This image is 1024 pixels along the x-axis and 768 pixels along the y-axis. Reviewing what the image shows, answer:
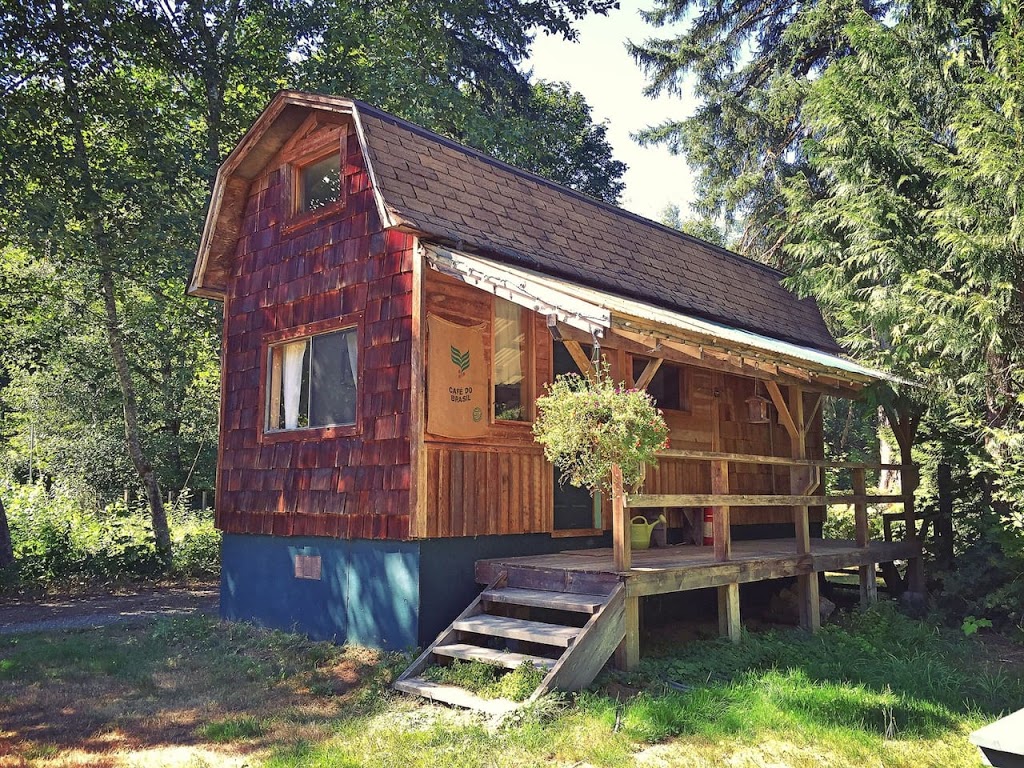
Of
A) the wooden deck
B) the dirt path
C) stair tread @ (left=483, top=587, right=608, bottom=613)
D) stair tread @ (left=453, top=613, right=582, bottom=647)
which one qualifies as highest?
the wooden deck

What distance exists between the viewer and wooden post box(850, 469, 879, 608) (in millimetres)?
10477

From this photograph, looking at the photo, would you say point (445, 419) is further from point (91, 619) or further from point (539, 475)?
point (91, 619)

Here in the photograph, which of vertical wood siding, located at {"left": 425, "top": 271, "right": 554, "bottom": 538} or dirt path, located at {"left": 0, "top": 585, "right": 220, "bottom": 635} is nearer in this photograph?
vertical wood siding, located at {"left": 425, "top": 271, "right": 554, "bottom": 538}

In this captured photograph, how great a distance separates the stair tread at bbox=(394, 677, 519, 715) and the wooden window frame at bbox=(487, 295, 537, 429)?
9.23 ft

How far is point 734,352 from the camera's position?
26.1ft

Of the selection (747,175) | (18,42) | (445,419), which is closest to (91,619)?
(445,419)

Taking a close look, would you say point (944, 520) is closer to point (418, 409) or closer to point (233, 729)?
point (418, 409)

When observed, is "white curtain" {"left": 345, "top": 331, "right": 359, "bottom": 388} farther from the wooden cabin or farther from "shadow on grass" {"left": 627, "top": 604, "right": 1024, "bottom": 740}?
"shadow on grass" {"left": 627, "top": 604, "right": 1024, "bottom": 740}

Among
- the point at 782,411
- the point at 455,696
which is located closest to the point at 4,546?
the point at 455,696

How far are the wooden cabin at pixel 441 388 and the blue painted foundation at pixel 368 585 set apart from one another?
0.03 meters

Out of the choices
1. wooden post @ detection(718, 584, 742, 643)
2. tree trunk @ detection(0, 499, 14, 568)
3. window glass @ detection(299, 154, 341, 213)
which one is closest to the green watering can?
wooden post @ detection(718, 584, 742, 643)

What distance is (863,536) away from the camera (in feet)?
34.8

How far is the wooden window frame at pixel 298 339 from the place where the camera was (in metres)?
8.62

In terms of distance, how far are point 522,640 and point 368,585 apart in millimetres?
2027
